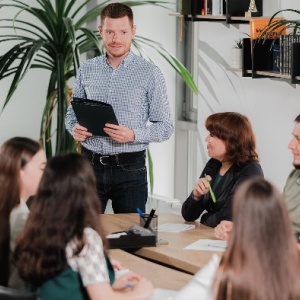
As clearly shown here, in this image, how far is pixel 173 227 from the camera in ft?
13.3

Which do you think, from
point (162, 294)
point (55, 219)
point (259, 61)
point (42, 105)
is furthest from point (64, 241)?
point (42, 105)

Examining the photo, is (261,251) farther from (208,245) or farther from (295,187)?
(295,187)

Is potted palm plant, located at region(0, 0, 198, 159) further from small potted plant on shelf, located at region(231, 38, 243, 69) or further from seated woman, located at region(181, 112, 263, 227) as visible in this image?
seated woman, located at region(181, 112, 263, 227)

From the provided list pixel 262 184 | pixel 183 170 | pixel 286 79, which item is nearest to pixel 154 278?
pixel 262 184

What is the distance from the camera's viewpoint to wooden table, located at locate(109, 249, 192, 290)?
320 cm

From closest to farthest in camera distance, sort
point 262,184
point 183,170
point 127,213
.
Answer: point 262,184, point 127,213, point 183,170

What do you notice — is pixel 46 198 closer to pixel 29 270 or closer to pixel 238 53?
pixel 29 270

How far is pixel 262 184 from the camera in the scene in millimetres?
2414

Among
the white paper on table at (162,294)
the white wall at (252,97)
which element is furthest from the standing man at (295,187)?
the white wall at (252,97)

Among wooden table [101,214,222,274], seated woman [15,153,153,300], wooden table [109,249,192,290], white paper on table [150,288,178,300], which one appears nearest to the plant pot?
wooden table [101,214,222,274]

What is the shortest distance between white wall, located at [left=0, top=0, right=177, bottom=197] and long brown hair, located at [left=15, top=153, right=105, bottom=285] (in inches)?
150

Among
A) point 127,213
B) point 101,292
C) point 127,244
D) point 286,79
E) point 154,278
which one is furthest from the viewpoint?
point 286,79

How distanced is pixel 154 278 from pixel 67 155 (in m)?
0.69

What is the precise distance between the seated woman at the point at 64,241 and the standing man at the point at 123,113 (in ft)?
5.50
